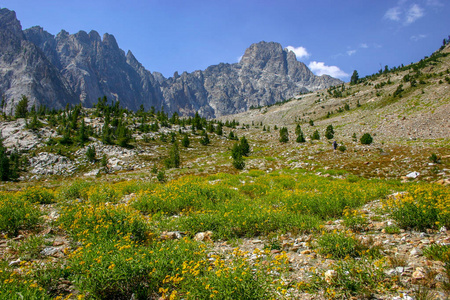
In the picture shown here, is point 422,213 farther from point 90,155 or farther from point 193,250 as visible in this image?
point 90,155

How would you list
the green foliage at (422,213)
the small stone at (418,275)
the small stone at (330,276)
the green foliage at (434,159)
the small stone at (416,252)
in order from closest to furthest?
1. the small stone at (418,275)
2. the small stone at (330,276)
3. the small stone at (416,252)
4. the green foliage at (422,213)
5. the green foliage at (434,159)

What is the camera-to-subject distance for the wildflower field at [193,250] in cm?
371

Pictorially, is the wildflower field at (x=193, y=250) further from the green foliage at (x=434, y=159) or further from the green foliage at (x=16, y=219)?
the green foliage at (x=434, y=159)

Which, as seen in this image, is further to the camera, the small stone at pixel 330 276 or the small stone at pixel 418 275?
the small stone at pixel 330 276

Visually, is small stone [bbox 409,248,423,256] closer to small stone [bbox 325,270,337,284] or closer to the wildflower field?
the wildflower field

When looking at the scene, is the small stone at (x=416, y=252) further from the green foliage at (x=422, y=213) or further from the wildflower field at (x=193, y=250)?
the green foliage at (x=422, y=213)

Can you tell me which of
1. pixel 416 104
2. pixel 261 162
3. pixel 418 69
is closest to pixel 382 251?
pixel 261 162

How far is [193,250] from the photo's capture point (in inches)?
199

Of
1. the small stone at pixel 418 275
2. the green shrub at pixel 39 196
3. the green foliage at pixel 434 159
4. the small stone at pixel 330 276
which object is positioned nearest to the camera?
the small stone at pixel 418 275

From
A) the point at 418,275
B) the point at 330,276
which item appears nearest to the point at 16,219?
the point at 330,276

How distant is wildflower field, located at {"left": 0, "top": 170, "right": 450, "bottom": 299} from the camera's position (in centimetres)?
371

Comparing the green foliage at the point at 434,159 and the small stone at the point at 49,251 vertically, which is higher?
the green foliage at the point at 434,159

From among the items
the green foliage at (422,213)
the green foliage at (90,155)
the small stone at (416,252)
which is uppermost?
the green foliage at (422,213)

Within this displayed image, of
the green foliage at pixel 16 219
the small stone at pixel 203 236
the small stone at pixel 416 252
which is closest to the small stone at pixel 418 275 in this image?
the small stone at pixel 416 252
